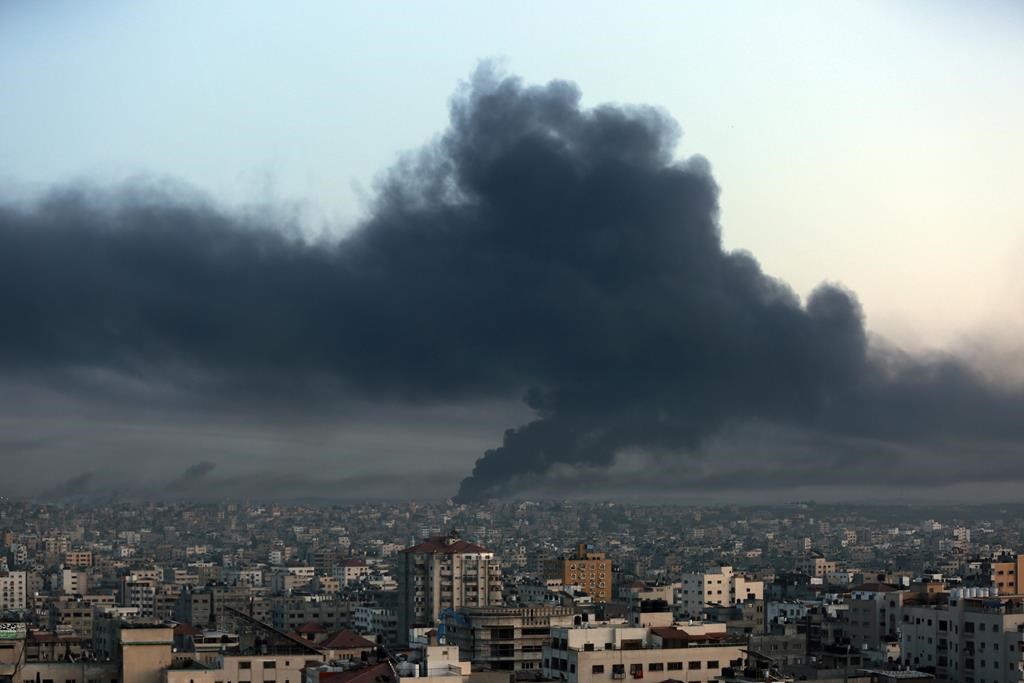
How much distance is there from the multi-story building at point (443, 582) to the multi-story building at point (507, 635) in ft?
88.4

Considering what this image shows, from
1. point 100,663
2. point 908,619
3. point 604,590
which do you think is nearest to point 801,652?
point 908,619

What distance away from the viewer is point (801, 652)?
2094 inches

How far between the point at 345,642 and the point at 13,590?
64.5m

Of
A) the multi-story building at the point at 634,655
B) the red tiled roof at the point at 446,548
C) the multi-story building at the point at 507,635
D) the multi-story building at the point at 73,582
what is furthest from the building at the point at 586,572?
the multi-story building at the point at 634,655

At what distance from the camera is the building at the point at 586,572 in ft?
304

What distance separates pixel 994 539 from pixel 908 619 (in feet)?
421

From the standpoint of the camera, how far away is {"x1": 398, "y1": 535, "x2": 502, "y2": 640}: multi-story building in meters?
73.1

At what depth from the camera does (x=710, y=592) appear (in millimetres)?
81312

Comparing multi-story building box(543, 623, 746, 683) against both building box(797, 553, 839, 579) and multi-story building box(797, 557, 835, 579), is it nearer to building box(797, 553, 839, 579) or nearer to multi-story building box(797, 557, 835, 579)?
building box(797, 553, 839, 579)

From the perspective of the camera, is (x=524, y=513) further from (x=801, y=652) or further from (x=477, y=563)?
(x=801, y=652)

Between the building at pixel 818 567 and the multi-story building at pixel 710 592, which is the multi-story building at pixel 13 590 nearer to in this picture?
the multi-story building at pixel 710 592

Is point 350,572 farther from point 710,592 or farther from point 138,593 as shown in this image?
point 710,592

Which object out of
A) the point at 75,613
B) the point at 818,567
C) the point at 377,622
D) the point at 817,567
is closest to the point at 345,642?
the point at 377,622

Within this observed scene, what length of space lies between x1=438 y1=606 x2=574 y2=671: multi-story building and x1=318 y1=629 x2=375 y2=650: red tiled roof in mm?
4808
